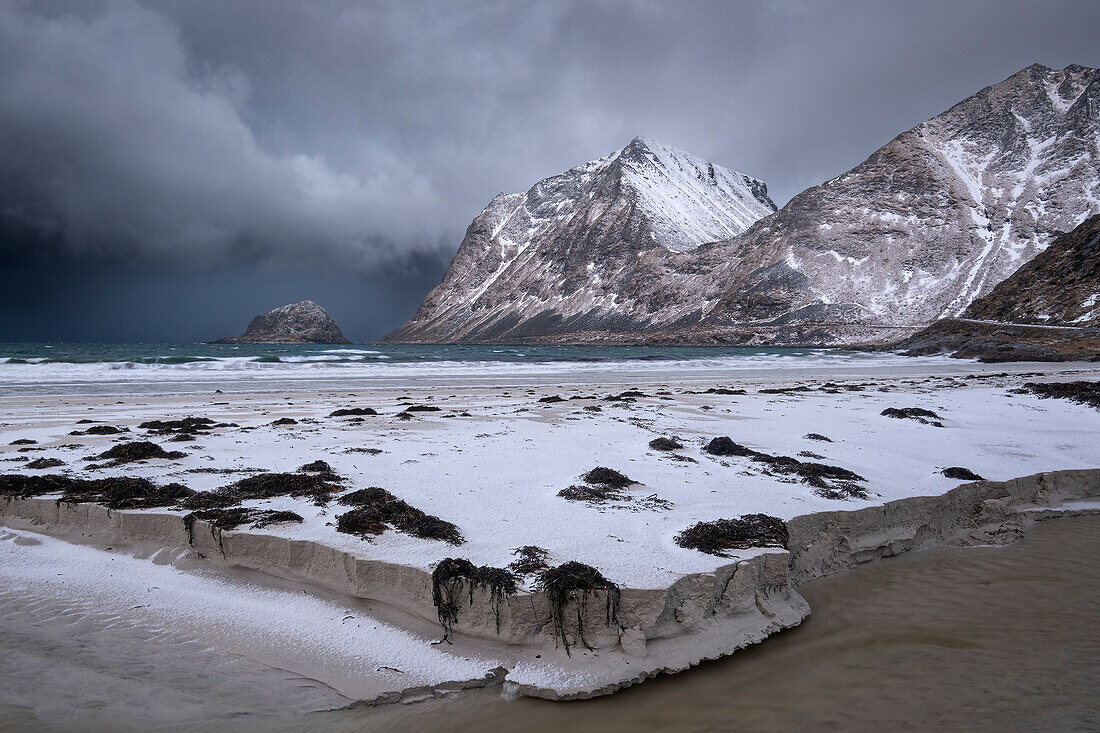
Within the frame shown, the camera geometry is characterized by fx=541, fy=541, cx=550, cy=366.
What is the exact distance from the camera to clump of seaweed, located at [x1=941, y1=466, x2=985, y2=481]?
5863 mm

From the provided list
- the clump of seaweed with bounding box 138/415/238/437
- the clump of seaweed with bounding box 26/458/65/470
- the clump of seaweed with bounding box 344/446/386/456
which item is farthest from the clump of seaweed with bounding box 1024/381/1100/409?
the clump of seaweed with bounding box 26/458/65/470

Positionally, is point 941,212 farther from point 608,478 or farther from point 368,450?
point 368,450

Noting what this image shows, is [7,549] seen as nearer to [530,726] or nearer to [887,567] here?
[530,726]

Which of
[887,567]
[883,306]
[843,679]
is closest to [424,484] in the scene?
[843,679]

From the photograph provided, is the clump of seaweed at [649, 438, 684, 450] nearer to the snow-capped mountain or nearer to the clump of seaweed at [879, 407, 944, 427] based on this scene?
the clump of seaweed at [879, 407, 944, 427]

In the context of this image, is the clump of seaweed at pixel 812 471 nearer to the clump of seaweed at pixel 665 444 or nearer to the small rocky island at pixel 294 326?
the clump of seaweed at pixel 665 444

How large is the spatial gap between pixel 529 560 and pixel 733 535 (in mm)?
1579

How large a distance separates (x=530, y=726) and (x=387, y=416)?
371 inches

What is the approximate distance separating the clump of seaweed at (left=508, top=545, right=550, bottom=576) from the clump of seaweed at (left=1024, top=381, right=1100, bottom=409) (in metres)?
12.8

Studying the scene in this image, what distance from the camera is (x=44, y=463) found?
6.19 meters

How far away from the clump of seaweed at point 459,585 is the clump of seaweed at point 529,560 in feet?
0.34

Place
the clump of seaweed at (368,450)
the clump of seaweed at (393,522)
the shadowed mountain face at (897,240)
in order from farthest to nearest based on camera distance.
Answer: the shadowed mountain face at (897,240) < the clump of seaweed at (368,450) < the clump of seaweed at (393,522)

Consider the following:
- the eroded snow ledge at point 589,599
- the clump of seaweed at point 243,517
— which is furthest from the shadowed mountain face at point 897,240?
the clump of seaweed at point 243,517

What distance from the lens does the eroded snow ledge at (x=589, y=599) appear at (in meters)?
3.01
